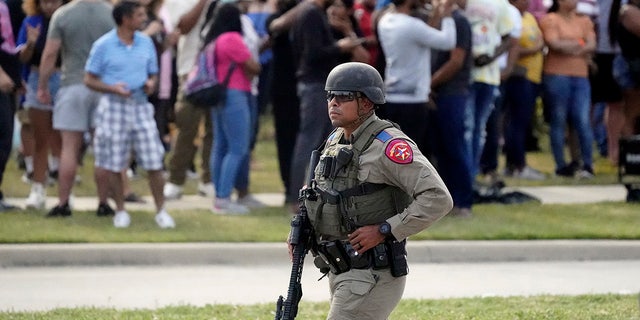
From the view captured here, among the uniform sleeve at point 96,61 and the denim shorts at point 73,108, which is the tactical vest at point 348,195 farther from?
the denim shorts at point 73,108

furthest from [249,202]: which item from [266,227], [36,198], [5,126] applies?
[5,126]

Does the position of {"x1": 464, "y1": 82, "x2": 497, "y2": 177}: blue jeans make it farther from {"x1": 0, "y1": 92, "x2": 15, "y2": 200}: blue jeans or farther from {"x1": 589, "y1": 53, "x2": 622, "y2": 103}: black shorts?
{"x1": 0, "y1": 92, "x2": 15, "y2": 200}: blue jeans

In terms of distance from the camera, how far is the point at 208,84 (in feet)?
36.4

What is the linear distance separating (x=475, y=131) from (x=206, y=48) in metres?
2.52

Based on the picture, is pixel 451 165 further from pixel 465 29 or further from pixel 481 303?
pixel 481 303

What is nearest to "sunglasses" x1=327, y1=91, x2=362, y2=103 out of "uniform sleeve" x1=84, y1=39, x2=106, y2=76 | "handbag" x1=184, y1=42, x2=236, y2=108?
"uniform sleeve" x1=84, y1=39, x2=106, y2=76

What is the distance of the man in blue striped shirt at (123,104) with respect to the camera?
10.2m

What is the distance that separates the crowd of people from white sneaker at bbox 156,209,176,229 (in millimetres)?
11

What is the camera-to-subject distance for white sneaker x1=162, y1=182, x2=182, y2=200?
1238cm

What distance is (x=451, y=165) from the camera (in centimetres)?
1093

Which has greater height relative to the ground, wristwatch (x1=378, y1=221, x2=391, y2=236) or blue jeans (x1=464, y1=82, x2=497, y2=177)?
wristwatch (x1=378, y1=221, x2=391, y2=236)

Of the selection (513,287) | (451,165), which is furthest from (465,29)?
(513,287)

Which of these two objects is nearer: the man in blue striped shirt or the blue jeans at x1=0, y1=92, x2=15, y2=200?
the man in blue striped shirt

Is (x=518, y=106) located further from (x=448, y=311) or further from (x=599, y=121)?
(x=448, y=311)
